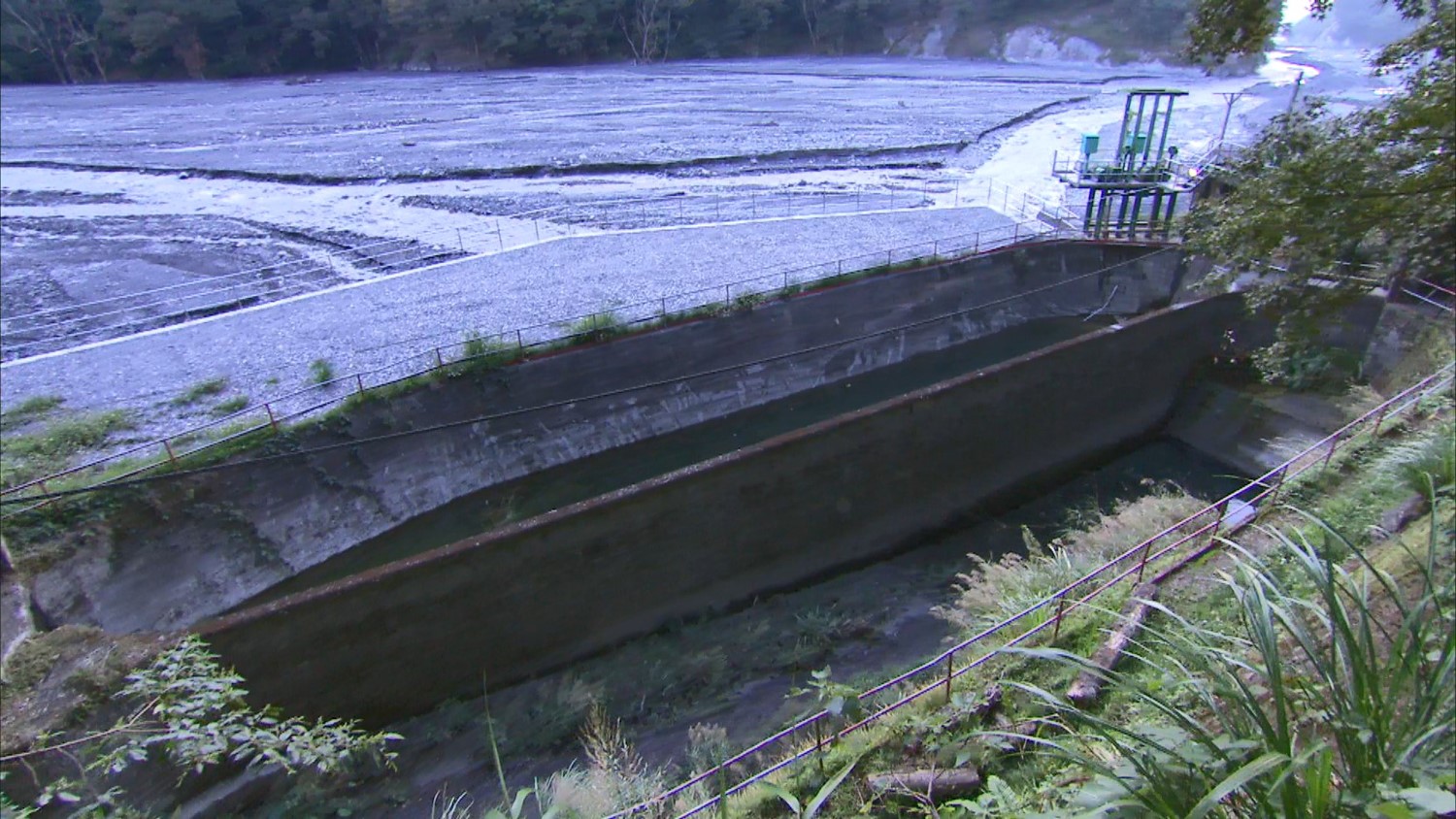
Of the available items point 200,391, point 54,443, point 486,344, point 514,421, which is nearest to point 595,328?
point 486,344

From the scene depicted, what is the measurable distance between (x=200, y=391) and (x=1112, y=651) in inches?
628

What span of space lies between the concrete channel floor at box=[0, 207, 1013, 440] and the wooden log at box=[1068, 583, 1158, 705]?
13.2 metres

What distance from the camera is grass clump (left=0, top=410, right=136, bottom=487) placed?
37.9 feet

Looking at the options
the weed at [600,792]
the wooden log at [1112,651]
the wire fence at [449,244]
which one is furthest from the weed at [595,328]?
the wooden log at [1112,651]

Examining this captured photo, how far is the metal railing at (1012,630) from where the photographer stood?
4719mm

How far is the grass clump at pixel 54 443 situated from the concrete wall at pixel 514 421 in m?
2.22

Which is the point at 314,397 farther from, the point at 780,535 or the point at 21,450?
the point at 780,535

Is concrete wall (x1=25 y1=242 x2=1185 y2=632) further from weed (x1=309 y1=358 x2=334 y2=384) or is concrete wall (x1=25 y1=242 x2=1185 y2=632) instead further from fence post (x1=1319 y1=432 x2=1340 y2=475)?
fence post (x1=1319 y1=432 x2=1340 y2=475)

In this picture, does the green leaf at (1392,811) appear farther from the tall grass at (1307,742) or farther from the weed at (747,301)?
the weed at (747,301)

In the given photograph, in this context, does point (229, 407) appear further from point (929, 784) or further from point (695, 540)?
point (929, 784)

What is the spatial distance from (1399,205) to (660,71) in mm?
68258

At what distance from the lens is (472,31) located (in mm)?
72312

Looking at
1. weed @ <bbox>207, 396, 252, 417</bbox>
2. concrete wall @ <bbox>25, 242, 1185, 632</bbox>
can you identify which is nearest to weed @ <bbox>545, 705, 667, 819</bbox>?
concrete wall @ <bbox>25, 242, 1185, 632</bbox>

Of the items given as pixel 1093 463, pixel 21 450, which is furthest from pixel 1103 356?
pixel 21 450
